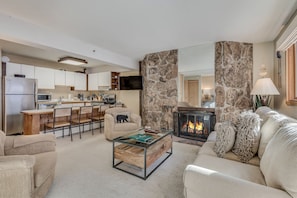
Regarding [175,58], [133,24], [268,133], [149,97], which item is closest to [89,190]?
[268,133]

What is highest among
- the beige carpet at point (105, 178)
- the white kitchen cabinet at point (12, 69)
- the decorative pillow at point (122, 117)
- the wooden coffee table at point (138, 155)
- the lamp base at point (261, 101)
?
the white kitchen cabinet at point (12, 69)

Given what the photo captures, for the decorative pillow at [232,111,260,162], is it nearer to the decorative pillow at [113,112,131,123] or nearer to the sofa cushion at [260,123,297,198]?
the sofa cushion at [260,123,297,198]

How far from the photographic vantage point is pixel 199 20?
255 cm

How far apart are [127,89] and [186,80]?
7.74 ft

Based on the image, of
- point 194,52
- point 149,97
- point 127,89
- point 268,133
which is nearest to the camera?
point 268,133

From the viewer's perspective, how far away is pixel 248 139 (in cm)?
165

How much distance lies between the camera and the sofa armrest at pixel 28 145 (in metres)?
1.70

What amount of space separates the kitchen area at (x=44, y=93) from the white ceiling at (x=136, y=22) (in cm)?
117

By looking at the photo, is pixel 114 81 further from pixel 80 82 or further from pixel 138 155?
pixel 138 155

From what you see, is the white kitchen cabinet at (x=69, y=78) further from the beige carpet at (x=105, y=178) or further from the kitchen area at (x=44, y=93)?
the beige carpet at (x=105, y=178)

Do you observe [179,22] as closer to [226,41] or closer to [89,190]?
[226,41]

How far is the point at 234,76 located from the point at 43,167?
13.1ft

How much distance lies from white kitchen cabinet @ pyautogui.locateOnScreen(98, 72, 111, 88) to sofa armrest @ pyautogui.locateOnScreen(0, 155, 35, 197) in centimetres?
506

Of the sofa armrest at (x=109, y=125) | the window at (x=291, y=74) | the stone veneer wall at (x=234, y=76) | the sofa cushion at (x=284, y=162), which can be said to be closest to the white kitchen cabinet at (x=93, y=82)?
the sofa armrest at (x=109, y=125)
